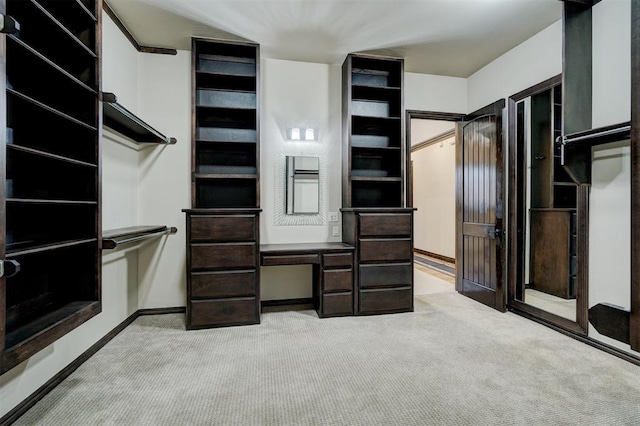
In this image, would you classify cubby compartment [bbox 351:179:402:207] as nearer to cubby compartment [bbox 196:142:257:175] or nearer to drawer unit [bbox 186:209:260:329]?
cubby compartment [bbox 196:142:257:175]

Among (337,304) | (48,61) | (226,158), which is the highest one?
(48,61)

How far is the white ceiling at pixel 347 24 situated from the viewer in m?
2.64

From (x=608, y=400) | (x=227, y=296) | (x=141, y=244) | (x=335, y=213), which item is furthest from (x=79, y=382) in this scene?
(x=608, y=400)

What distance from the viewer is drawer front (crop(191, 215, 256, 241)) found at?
2.88 metres

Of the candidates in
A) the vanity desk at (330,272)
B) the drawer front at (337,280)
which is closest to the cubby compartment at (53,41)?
the vanity desk at (330,272)

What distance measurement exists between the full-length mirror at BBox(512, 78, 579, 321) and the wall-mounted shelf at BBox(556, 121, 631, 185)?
1.23 meters

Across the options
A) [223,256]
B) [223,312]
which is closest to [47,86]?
[223,256]

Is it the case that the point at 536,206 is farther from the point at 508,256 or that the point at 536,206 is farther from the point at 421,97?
the point at 421,97

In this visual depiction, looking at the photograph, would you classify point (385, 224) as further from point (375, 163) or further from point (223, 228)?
point (223, 228)

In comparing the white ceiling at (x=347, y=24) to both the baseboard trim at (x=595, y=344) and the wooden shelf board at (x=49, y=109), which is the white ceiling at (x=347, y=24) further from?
the baseboard trim at (x=595, y=344)

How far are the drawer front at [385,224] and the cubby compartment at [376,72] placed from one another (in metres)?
1.50

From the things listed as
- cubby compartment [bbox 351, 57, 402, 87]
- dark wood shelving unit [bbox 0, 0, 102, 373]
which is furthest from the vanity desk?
cubby compartment [bbox 351, 57, 402, 87]

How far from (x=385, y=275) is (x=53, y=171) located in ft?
9.16

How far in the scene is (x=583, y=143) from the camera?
148 centimetres
